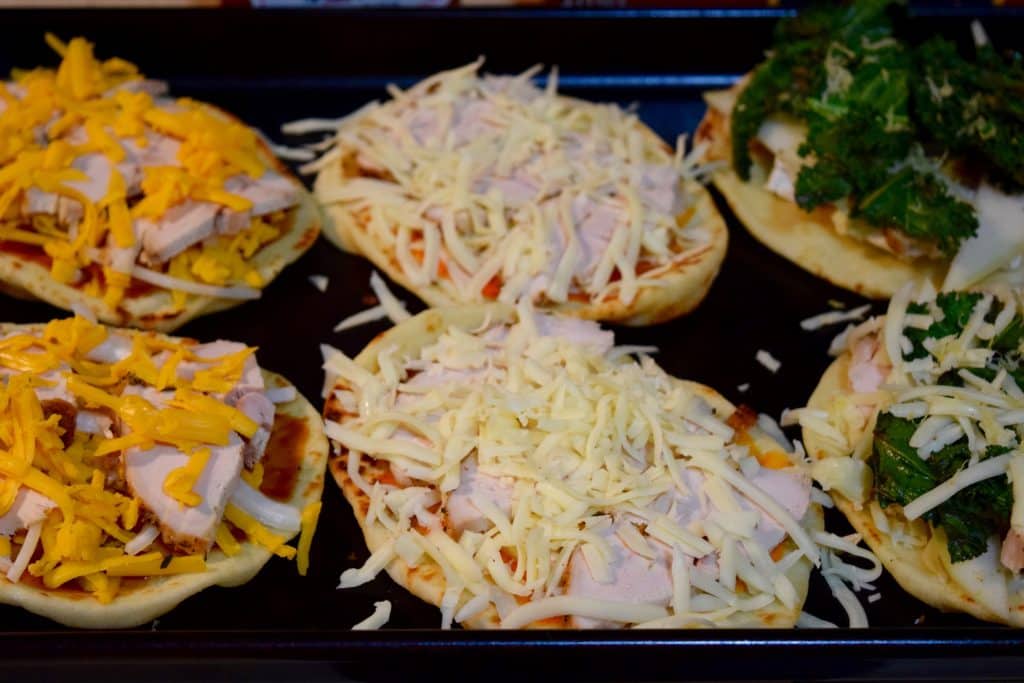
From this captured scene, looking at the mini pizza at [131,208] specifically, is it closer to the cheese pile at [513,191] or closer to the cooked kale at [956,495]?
the cheese pile at [513,191]

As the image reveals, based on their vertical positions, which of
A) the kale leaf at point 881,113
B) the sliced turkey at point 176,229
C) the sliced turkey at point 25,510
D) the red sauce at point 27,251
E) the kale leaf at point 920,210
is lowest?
the sliced turkey at point 25,510

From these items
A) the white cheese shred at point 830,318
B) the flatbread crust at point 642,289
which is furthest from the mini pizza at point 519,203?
the white cheese shred at point 830,318

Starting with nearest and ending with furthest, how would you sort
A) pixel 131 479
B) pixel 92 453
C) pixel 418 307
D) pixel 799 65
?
pixel 131 479
pixel 92 453
pixel 418 307
pixel 799 65

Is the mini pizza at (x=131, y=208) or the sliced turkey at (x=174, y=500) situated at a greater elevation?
the mini pizza at (x=131, y=208)

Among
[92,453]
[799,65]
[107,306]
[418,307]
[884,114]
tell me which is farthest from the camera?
[799,65]

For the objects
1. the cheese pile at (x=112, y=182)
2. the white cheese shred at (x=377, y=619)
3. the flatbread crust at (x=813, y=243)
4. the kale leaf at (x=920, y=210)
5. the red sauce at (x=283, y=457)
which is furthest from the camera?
the flatbread crust at (x=813, y=243)

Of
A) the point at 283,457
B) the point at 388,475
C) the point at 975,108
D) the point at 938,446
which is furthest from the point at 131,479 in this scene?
the point at 975,108

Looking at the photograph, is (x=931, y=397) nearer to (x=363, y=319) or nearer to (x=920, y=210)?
(x=920, y=210)

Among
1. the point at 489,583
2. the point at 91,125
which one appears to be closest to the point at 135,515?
the point at 489,583
